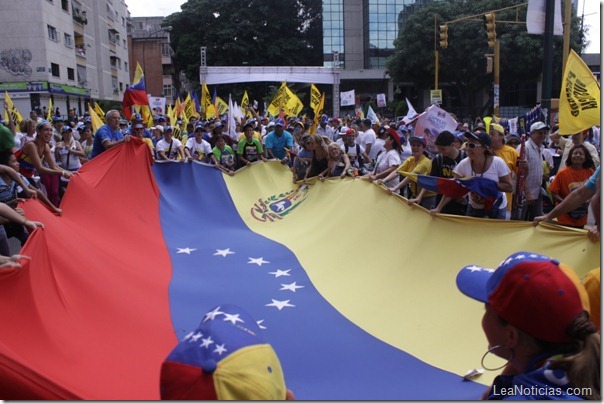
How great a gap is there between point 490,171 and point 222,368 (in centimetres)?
500

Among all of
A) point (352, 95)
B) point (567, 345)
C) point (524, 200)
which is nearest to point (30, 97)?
point (352, 95)

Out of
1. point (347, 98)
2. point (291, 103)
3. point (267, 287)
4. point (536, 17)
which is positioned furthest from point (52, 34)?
point (267, 287)

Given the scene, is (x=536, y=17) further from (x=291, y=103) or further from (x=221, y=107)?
(x=221, y=107)

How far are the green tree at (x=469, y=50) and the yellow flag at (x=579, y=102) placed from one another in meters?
36.8

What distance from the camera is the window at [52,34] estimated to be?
4042cm

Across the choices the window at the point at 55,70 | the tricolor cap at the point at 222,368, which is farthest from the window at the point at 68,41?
the tricolor cap at the point at 222,368

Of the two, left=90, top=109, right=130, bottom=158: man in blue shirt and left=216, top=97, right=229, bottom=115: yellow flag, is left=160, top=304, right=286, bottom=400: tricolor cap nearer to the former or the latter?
left=90, top=109, right=130, bottom=158: man in blue shirt

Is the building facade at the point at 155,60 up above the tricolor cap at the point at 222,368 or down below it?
above

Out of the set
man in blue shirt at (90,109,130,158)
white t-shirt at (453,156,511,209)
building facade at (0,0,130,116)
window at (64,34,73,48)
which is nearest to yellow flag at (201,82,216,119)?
man in blue shirt at (90,109,130,158)

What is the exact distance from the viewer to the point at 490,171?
19.8ft

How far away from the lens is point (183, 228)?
884 cm

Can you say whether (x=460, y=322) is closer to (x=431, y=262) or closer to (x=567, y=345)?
(x=431, y=262)

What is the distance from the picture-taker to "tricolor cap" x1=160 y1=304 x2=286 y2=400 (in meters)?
1.69

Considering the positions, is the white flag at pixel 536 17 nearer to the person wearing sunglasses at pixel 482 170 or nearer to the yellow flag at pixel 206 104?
the person wearing sunglasses at pixel 482 170
